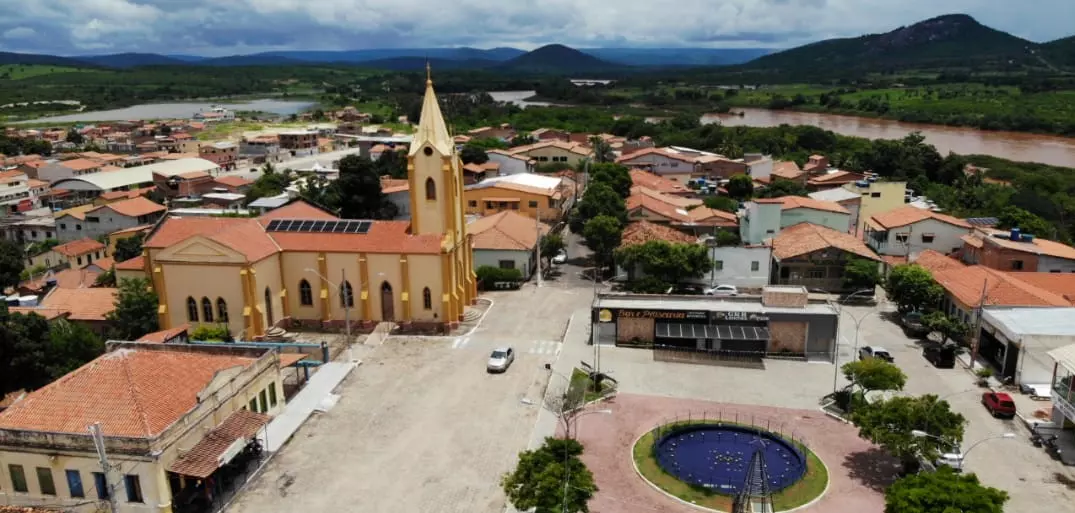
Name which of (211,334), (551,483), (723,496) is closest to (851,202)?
(723,496)

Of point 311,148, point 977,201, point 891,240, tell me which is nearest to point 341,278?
point 891,240

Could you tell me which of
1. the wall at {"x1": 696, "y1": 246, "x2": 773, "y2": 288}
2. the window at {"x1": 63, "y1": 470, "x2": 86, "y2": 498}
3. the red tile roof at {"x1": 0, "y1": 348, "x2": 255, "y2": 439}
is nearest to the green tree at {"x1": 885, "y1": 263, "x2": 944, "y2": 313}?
the wall at {"x1": 696, "y1": 246, "x2": 773, "y2": 288}

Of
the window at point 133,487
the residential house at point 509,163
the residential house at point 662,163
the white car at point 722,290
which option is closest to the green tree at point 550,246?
the white car at point 722,290

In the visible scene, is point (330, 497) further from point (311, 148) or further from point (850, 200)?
point (311, 148)

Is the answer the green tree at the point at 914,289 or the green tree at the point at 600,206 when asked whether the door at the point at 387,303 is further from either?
the green tree at the point at 914,289

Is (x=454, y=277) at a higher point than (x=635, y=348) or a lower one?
higher
